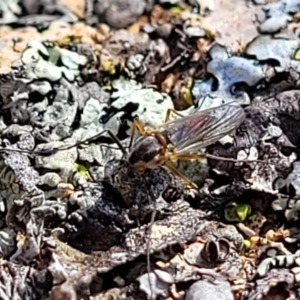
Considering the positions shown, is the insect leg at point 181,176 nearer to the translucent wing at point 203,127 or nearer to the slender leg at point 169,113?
the translucent wing at point 203,127

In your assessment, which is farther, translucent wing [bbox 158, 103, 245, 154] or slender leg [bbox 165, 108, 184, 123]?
slender leg [bbox 165, 108, 184, 123]

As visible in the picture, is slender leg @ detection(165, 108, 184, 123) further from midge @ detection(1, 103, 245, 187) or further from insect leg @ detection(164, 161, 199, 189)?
insect leg @ detection(164, 161, 199, 189)

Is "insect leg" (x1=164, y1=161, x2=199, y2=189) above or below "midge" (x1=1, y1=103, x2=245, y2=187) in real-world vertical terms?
below

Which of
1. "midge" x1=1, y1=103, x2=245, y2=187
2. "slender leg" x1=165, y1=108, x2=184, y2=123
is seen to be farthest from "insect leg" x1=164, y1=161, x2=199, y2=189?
"slender leg" x1=165, y1=108, x2=184, y2=123

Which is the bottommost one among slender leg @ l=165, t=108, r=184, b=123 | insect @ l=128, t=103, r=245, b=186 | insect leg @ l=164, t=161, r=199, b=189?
insect leg @ l=164, t=161, r=199, b=189

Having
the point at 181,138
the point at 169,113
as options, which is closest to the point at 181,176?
the point at 181,138

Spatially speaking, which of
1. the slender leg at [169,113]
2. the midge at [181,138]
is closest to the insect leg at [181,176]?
the midge at [181,138]

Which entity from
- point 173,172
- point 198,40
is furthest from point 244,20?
point 173,172

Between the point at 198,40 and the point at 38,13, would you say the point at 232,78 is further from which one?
the point at 38,13
